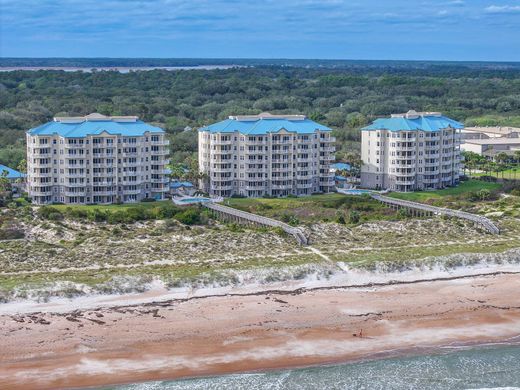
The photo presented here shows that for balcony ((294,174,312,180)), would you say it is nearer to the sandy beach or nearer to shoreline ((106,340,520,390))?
the sandy beach

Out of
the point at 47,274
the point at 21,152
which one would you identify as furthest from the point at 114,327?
the point at 21,152

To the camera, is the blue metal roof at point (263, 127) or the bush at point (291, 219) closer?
the bush at point (291, 219)

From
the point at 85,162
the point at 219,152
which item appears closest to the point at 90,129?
the point at 85,162

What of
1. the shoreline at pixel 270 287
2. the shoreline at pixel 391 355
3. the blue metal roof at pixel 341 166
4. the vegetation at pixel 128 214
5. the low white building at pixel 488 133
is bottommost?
the shoreline at pixel 391 355

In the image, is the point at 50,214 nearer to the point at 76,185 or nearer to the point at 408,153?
the point at 76,185

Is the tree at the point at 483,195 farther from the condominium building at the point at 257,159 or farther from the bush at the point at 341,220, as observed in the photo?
the bush at the point at 341,220

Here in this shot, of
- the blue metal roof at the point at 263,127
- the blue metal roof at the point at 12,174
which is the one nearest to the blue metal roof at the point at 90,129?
the blue metal roof at the point at 12,174
